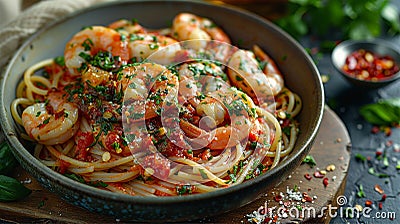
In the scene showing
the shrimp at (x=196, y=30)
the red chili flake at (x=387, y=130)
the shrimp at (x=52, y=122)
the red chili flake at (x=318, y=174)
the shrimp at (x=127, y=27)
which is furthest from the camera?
the red chili flake at (x=387, y=130)

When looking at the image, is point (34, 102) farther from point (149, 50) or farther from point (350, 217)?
point (350, 217)

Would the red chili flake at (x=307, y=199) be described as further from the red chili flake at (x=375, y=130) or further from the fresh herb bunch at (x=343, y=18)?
the fresh herb bunch at (x=343, y=18)

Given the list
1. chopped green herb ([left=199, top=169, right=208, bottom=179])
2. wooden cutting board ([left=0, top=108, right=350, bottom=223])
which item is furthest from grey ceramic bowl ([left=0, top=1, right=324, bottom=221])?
chopped green herb ([left=199, top=169, right=208, bottom=179])

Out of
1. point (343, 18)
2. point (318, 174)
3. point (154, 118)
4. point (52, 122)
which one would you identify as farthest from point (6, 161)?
point (343, 18)

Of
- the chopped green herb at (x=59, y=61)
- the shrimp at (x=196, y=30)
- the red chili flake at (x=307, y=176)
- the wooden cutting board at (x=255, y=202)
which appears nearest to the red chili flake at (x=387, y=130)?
the wooden cutting board at (x=255, y=202)

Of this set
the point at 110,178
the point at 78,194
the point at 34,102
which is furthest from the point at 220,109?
the point at 34,102

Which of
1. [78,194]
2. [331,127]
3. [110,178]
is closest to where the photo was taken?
[78,194]
